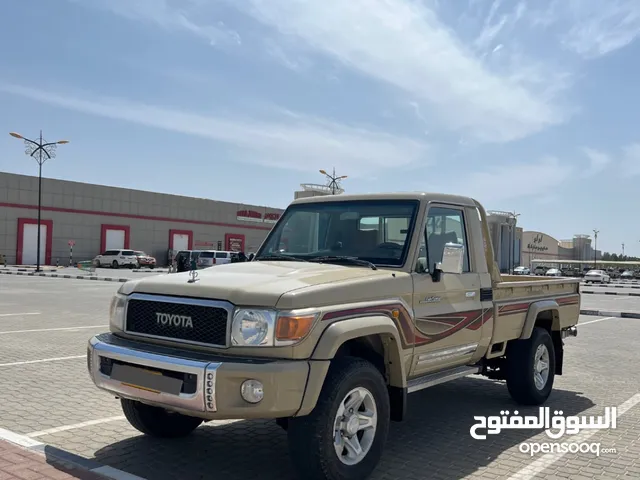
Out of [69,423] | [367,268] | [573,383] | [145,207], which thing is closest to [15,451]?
[69,423]

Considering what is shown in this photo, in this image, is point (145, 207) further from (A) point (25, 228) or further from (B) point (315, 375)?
(B) point (315, 375)

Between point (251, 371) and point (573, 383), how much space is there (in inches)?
232

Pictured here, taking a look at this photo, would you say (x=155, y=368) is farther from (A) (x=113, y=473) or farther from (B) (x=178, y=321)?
(A) (x=113, y=473)

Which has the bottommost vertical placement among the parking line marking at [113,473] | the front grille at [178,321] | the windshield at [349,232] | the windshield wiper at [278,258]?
the parking line marking at [113,473]

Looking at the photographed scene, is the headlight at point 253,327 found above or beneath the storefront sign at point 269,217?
beneath

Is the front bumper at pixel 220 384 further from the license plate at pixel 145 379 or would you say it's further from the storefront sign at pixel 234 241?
the storefront sign at pixel 234 241

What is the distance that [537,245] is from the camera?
350 feet

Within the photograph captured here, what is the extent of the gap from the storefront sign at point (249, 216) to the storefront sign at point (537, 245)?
181ft

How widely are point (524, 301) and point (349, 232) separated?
89.2 inches

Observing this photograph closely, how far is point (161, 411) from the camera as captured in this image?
5.09m

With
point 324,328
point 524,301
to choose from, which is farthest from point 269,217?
point 324,328

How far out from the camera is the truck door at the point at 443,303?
494 centimetres

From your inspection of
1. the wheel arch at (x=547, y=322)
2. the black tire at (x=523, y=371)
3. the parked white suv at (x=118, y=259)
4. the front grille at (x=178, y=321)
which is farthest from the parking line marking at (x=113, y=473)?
the parked white suv at (x=118, y=259)

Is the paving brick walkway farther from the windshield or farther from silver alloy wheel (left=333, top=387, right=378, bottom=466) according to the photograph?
the windshield
